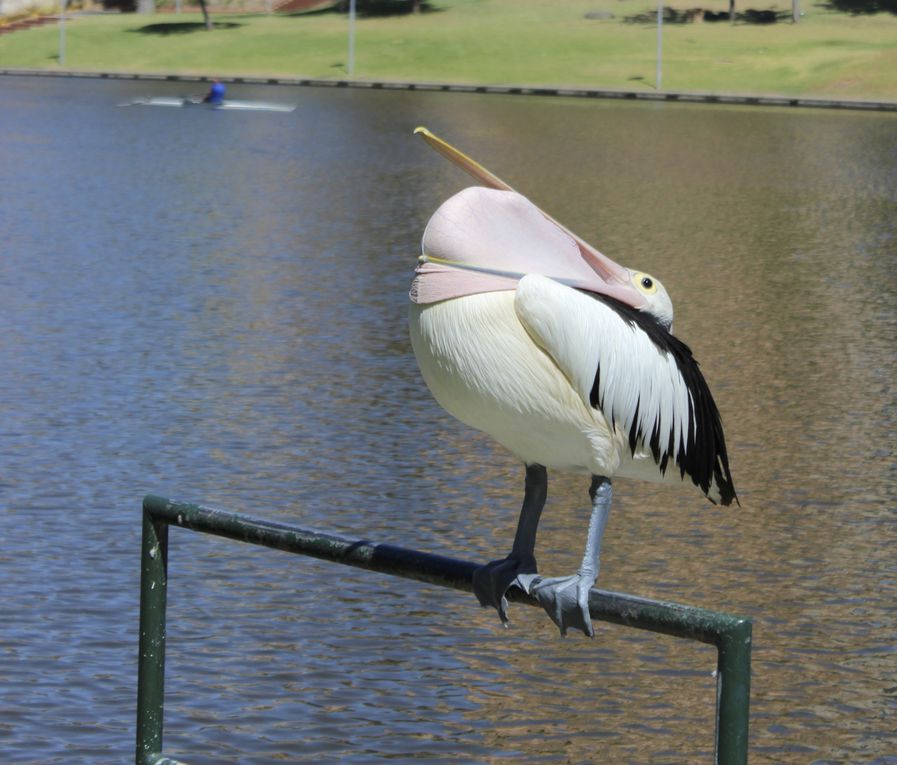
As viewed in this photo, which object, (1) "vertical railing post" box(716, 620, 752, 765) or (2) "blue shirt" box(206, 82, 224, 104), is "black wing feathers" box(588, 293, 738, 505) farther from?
(2) "blue shirt" box(206, 82, 224, 104)

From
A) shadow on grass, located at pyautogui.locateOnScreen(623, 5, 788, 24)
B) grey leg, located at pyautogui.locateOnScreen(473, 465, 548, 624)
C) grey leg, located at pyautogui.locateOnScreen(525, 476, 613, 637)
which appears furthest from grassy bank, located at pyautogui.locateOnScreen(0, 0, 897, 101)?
grey leg, located at pyautogui.locateOnScreen(525, 476, 613, 637)

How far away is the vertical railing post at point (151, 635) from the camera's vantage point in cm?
370

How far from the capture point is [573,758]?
22.2 ft

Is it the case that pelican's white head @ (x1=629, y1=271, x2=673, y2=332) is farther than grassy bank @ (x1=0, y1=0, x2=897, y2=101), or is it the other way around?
grassy bank @ (x1=0, y1=0, x2=897, y2=101)

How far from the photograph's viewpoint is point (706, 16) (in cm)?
7744

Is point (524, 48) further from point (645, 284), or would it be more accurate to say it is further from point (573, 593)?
point (573, 593)

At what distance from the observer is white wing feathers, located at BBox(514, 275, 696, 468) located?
12.4ft

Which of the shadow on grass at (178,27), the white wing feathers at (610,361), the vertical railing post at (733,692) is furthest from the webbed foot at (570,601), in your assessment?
the shadow on grass at (178,27)

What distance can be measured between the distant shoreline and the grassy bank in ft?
4.95

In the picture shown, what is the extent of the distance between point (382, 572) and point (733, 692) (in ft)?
2.32

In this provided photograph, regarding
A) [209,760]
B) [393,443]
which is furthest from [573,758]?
[393,443]

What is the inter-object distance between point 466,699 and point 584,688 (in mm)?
480

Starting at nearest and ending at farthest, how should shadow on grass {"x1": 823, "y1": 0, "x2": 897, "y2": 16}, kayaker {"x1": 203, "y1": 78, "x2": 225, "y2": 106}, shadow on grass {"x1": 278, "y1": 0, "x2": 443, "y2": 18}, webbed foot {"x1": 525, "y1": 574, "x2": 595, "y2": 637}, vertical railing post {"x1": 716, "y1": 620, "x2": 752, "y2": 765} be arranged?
vertical railing post {"x1": 716, "y1": 620, "x2": 752, "y2": 765} < webbed foot {"x1": 525, "y1": 574, "x2": 595, "y2": 637} < kayaker {"x1": 203, "y1": 78, "x2": 225, "y2": 106} < shadow on grass {"x1": 823, "y1": 0, "x2": 897, "y2": 16} < shadow on grass {"x1": 278, "y1": 0, "x2": 443, "y2": 18}

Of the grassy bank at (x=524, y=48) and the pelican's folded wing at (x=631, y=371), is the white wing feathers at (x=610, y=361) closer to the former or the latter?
the pelican's folded wing at (x=631, y=371)
